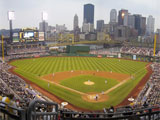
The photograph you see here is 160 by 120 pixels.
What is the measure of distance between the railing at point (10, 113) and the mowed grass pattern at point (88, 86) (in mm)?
18128

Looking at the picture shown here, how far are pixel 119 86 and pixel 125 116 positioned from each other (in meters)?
19.6

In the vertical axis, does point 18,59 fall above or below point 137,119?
below

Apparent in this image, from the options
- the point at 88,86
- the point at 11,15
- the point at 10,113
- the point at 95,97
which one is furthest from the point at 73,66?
the point at 10,113

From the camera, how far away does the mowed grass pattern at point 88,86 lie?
72.2 ft

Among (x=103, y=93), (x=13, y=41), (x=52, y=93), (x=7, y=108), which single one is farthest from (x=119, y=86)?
(x=13, y=41)

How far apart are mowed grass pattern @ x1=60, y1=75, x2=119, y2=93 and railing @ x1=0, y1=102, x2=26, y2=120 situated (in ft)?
59.5

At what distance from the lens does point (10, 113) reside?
3.28 metres

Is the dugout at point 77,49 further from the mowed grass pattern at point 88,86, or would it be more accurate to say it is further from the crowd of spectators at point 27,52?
the mowed grass pattern at point 88,86

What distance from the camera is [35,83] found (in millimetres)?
24844

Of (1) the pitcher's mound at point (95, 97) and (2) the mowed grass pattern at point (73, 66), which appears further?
(2) the mowed grass pattern at point (73, 66)

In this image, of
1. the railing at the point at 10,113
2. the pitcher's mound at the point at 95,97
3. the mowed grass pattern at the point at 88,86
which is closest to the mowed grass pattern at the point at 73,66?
the mowed grass pattern at the point at 88,86

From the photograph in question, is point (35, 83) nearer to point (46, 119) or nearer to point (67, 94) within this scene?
A: point (67, 94)

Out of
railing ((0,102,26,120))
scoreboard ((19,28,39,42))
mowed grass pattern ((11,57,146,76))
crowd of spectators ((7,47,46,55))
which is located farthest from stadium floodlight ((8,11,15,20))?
railing ((0,102,26,120))

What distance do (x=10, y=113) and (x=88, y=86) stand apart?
2013 cm
